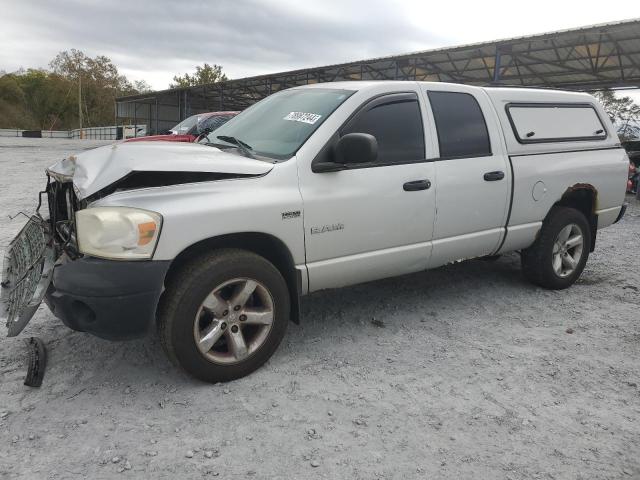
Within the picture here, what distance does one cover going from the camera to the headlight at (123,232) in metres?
2.66

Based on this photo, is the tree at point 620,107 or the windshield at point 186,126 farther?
the tree at point 620,107

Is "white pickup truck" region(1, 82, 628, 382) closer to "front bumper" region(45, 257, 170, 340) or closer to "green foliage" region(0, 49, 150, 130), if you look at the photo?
"front bumper" region(45, 257, 170, 340)

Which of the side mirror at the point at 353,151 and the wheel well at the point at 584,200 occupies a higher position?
the side mirror at the point at 353,151

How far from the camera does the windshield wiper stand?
3.47 m

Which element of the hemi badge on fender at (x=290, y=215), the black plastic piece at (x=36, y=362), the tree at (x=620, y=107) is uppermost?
the tree at (x=620, y=107)

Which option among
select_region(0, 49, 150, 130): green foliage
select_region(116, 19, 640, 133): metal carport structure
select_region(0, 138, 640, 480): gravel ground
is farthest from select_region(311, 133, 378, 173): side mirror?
select_region(0, 49, 150, 130): green foliage

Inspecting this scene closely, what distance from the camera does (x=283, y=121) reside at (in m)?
3.69

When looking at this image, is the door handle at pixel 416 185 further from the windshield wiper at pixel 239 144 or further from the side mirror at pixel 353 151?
the windshield wiper at pixel 239 144

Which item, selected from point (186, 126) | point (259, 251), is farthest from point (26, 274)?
point (186, 126)

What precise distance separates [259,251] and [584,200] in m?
3.49

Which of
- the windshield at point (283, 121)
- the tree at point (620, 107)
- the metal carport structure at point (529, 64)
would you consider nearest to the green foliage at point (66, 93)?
the metal carport structure at point (529, 64)

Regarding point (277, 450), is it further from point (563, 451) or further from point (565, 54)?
point (565, 54)

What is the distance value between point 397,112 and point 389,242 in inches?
37.6

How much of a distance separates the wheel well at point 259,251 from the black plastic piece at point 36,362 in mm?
969
